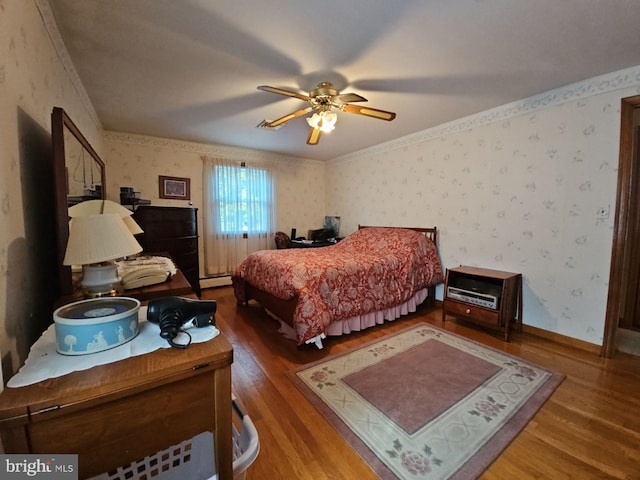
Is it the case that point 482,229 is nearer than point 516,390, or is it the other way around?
point 516,390

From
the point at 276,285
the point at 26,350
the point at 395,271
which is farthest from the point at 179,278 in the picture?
the point at 395,271

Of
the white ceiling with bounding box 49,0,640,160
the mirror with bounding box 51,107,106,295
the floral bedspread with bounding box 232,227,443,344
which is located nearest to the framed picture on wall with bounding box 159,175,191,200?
the white ceiling with bounding box 49,0,640,160

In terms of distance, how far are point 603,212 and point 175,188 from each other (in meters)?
4.89

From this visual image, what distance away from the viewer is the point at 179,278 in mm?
1670

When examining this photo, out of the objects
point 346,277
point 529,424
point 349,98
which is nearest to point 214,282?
point 346,277

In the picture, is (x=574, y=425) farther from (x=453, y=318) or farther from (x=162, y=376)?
(x=162, y=376)

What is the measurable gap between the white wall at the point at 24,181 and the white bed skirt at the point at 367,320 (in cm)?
171

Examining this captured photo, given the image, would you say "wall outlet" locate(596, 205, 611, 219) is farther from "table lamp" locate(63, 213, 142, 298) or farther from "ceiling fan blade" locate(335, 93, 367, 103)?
"table lamp" locate(63, 213, 142, 298)

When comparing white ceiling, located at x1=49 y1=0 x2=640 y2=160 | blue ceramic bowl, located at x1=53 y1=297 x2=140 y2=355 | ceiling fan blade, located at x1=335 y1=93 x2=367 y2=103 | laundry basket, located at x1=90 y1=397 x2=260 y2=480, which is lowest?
laundry basket, located at x1=90 y1=397 x2=260 y2=480

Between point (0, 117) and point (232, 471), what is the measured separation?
4.38ft

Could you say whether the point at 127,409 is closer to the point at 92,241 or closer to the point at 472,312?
the point at 92,241

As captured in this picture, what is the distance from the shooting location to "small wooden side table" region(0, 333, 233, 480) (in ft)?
1.92

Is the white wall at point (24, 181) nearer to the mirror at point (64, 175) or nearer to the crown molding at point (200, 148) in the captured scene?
the mirror at point (64, 175)

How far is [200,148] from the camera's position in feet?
13.7
